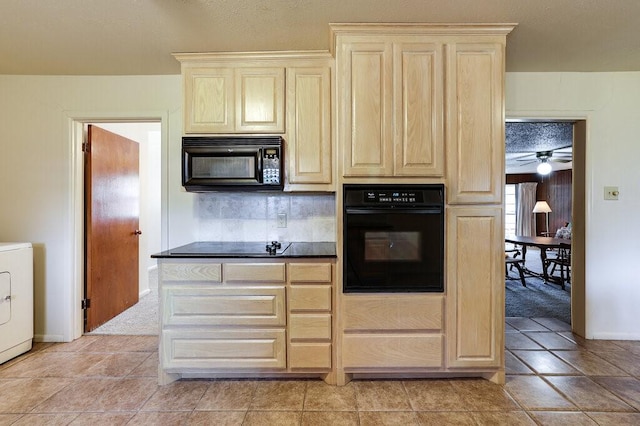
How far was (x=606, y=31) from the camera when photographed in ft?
7.07

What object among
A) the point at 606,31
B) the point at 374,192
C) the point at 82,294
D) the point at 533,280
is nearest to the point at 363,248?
the point at 374,192

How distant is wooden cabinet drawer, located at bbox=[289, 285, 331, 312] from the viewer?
6.95ft

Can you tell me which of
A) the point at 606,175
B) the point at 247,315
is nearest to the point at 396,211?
the point at 247,315

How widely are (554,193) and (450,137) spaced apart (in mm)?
8646

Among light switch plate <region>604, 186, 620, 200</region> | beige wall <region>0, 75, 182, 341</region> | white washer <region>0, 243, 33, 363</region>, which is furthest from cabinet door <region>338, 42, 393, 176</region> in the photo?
white washer <region>0, 243, 33, 363</region>

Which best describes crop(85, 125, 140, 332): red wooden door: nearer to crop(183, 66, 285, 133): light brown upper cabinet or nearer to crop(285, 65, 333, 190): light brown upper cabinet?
crop(183, 66, 285, 133): light brown upper cabinet

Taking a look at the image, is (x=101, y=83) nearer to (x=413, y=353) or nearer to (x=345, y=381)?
(x=345, y=381)

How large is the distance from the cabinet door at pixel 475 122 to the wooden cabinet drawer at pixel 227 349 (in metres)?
1.50

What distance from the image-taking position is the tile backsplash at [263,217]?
9.19 feet

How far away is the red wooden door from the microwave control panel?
190 cm

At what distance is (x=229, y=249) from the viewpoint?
2375mm

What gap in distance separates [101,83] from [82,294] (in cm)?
190

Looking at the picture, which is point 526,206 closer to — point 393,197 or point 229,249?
point 393,197

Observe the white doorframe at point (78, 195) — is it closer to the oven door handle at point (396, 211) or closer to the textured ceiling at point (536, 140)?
the oven door handle at point (396, 211)
